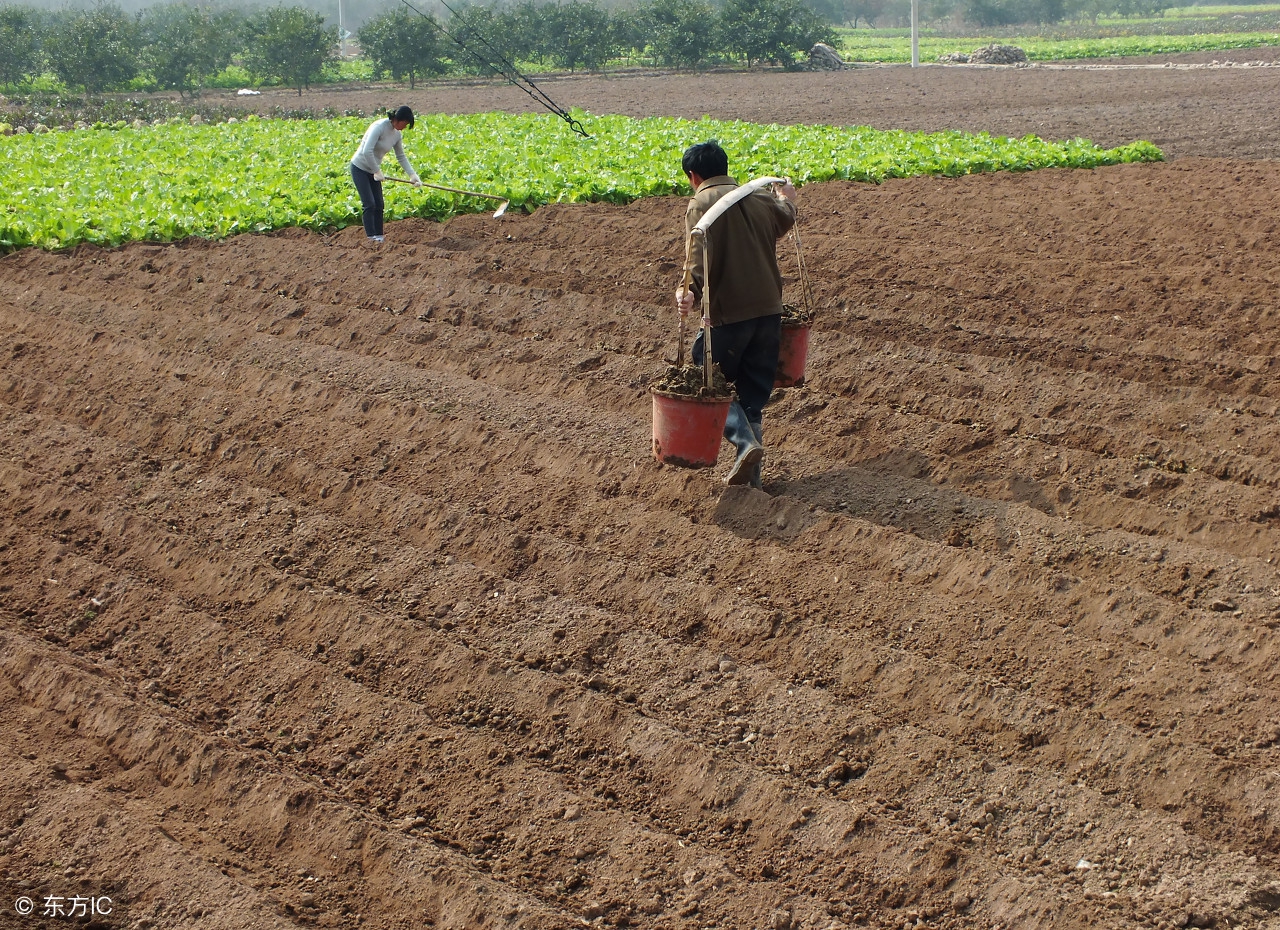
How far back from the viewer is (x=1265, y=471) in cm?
662

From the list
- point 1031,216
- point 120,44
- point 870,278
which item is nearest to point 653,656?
point 870,278

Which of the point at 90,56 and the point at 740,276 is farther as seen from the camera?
the point at 90,56

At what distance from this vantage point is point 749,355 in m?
6.36

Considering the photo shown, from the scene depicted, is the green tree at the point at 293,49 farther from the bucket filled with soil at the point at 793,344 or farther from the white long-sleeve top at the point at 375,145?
the bucket filled with soil at the point at 793,344

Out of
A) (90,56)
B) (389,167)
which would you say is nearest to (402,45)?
(90,56)

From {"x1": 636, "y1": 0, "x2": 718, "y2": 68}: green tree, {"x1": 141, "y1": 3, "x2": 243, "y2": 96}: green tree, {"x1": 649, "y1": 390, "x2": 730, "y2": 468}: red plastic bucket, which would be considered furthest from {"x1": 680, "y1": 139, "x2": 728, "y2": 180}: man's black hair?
{"x1": 636, "y1": 0, "x2": 718, "y2": 68}: green tree

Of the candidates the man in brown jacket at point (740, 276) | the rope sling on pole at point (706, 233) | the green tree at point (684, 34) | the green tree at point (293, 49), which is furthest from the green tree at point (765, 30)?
the rope sling on pole at point (706, 233)

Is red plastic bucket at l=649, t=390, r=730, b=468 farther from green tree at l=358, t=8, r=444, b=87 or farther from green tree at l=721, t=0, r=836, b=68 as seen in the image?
green tree at l=721, t=0, r=836, b=68

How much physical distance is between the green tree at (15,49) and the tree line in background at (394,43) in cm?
4

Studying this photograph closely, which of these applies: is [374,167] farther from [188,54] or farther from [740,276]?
[188,54]

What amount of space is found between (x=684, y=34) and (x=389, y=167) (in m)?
37.2

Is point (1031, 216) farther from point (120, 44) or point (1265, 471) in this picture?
point (120, 44)

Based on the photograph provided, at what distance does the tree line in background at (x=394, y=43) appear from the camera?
4438cm

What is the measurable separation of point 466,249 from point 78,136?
14026 millimetres
